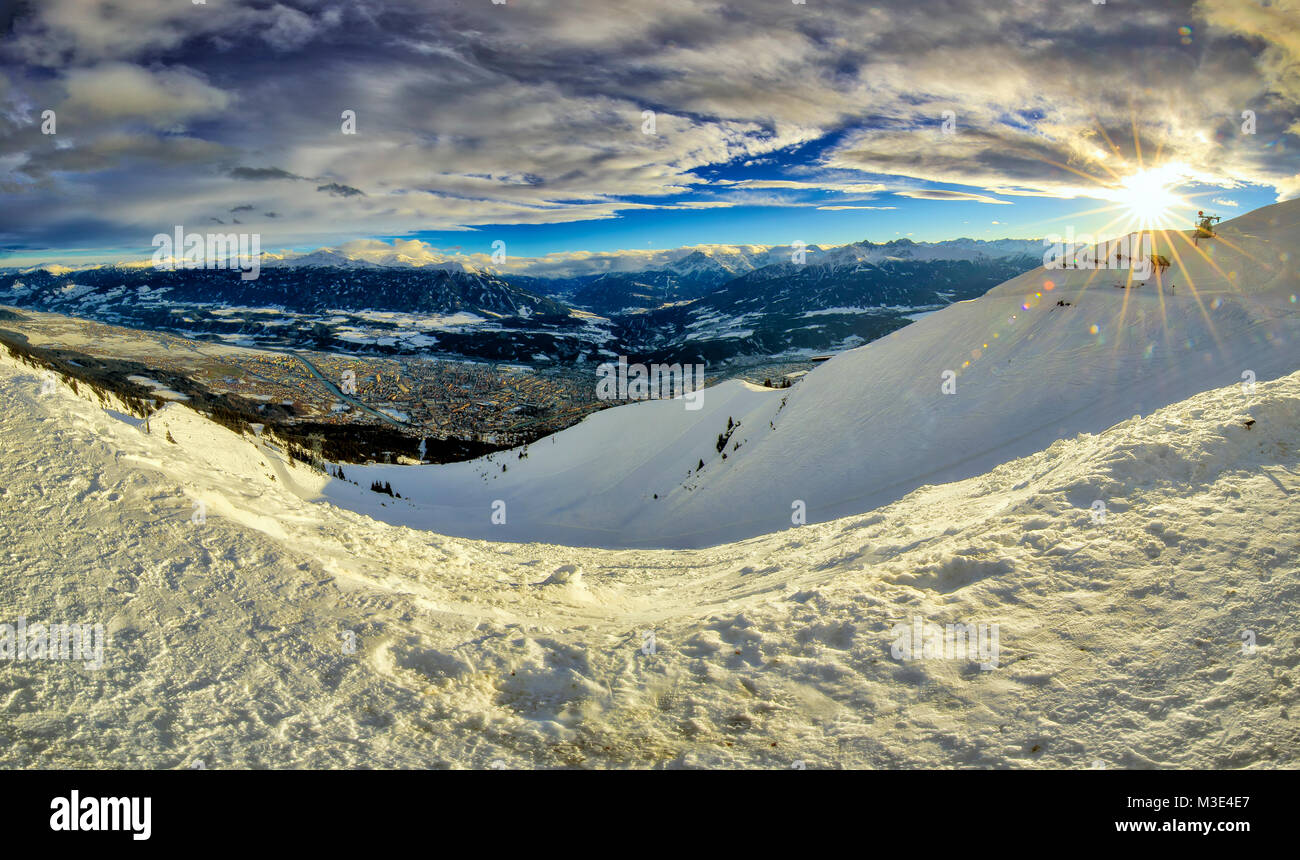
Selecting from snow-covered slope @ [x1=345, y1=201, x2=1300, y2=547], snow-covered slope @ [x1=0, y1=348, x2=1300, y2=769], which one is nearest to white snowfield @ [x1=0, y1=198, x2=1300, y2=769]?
snow-covered slope @ [x1=0, y1=348, x2=1300, y2=769]

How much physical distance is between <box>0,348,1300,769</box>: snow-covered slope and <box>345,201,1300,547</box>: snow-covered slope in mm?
11387

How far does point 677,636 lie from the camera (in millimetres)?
8188

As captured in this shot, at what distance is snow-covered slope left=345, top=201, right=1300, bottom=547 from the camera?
20719mm

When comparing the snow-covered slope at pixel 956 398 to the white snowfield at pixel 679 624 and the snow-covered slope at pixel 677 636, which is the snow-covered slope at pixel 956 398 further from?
the snow-covered slope at pixel 677 636

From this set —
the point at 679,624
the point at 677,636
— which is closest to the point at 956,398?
the point at 679,624

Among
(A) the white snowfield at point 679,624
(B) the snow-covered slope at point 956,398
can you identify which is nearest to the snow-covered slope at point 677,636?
(A) the white snowfield at point 679,624

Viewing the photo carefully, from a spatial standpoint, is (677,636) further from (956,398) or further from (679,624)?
(956,398)

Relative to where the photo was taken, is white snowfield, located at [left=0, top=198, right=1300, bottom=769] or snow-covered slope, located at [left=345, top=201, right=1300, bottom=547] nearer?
white snowfield, located at [left=0, top=198, right=1300, bottom=769]

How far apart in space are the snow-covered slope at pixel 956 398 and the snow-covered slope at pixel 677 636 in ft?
37.4

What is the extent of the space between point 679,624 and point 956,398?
21.9m

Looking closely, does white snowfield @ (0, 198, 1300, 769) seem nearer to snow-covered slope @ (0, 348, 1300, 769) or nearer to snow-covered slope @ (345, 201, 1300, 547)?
snow-covered slope @ (0, 348, 1300, 769)

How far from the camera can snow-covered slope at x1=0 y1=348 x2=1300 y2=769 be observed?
5398 millimetres
